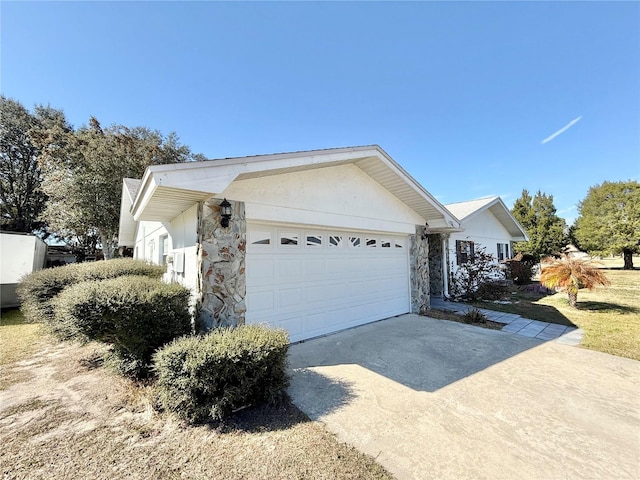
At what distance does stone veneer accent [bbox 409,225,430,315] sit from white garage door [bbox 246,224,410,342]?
1.49ft

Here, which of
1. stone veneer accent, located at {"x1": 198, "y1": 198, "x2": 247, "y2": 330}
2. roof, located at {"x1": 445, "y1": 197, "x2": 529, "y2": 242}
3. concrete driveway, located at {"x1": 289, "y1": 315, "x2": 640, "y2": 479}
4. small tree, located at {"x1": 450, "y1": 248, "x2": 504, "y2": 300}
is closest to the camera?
concrete driveway, located at {"x1": 289, "y1": 315, "x2": 640, "y2": 479}

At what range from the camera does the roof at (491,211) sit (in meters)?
13.1

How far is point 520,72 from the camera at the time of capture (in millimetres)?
9578

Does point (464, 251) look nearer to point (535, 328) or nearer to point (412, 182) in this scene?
point (535, 328)

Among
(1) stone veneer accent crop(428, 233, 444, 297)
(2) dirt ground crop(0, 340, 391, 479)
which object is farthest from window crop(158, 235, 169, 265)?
(1) stone veneer accent crop(428, 233, 444, 297)

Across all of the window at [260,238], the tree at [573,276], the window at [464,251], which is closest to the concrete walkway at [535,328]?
the tree at [573,276]

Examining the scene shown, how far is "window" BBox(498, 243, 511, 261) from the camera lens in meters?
17.0

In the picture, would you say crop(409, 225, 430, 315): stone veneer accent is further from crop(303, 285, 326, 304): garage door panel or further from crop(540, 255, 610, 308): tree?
crop(540, 255, 610, 308): tree

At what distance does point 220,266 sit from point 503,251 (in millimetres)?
18403

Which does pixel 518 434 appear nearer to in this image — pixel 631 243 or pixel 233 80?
pixel 233 80

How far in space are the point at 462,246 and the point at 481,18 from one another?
357 inches

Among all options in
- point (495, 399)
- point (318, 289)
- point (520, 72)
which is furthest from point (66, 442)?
point (520, 72)

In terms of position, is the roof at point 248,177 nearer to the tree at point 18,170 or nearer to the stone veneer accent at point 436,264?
the stone veneer accent at point 436,264

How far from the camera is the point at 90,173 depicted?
16.4 meters
